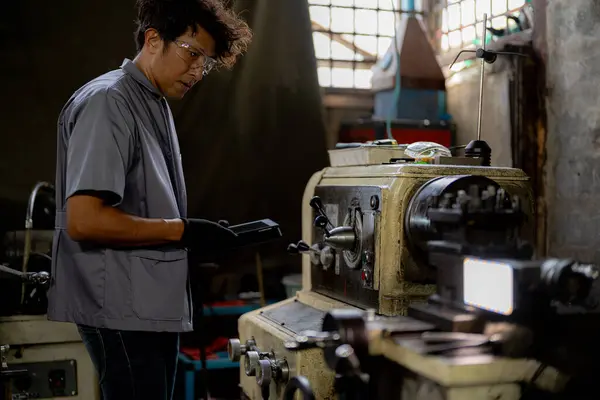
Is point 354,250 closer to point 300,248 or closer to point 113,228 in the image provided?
point 300,248

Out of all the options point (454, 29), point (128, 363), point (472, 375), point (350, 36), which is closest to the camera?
point (472, 375)

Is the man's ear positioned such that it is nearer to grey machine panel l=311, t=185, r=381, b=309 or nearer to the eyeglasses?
the eyeglasses

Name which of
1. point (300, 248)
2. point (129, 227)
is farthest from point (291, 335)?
point (129, 227)

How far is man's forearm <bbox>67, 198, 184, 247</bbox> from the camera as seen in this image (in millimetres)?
1320

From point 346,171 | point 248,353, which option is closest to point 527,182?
point 346,171

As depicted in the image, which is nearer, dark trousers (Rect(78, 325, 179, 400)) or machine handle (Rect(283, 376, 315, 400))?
machine handle (Rect(283, 376, 315, 400))

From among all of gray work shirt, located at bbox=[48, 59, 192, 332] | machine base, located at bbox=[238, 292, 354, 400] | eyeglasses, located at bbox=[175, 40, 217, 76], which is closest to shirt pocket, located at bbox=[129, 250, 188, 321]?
gray work shirt, located at bbox=[48, 59, 192, 332]

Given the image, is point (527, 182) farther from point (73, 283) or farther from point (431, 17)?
point (431, 17)

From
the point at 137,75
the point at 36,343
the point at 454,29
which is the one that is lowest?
the point at 36,343

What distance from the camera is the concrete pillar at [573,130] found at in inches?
85.0

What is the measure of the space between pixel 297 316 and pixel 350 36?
222 centimetres

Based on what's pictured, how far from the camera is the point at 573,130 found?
228cm

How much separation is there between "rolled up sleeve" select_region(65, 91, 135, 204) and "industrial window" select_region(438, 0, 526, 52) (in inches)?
81.0

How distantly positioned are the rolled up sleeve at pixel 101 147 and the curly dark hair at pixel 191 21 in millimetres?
246
